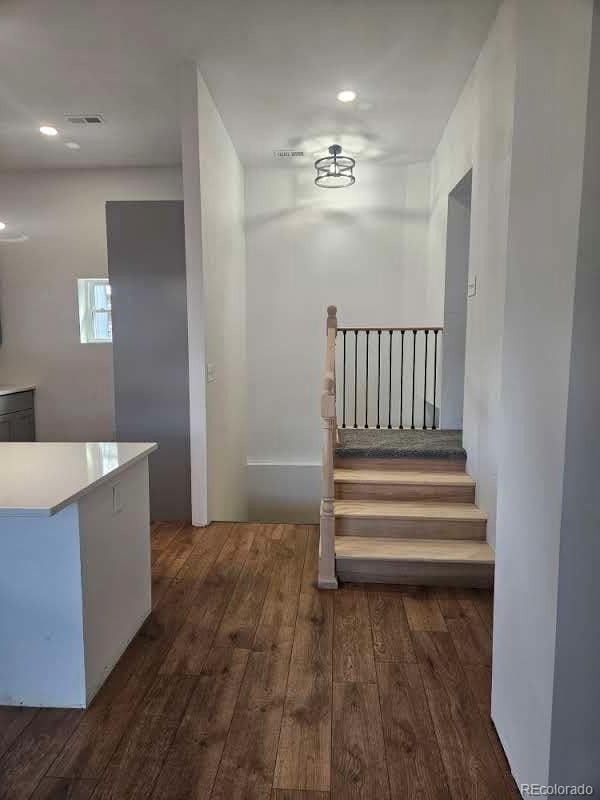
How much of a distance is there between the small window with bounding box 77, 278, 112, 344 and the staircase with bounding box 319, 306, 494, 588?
3.00 meters

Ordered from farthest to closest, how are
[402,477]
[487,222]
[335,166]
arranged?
[335,166]
[402,477]
[487,222]

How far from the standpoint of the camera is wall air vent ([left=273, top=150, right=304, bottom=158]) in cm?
507

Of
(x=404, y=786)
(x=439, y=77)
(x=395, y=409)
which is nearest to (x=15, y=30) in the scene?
(x=439, y=77)

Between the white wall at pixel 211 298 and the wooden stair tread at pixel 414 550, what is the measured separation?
4.13 feet

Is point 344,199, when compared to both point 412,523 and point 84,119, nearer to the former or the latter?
point 84,119

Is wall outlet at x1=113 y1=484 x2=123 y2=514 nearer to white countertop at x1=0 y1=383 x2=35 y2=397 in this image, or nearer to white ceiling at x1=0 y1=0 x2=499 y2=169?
white ceiling at x1=0 y1=0 x2=499 y2=169

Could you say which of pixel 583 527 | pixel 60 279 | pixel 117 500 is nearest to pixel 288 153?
pixel 60 279

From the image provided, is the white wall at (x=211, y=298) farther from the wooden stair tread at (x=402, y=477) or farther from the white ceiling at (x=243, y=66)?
the wooden stair tread at (x=402, y=477)

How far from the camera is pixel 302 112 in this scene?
165 inches

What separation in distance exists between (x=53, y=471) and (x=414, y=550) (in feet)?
6.78

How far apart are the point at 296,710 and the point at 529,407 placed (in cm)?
140

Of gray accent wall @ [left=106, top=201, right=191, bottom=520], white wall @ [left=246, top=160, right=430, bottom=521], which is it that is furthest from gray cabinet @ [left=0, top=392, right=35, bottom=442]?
white wall @ [left=246, top=160, right=430, bottom=521]

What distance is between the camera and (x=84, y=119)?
4270 mm

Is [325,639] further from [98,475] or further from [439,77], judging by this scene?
[439,77]
